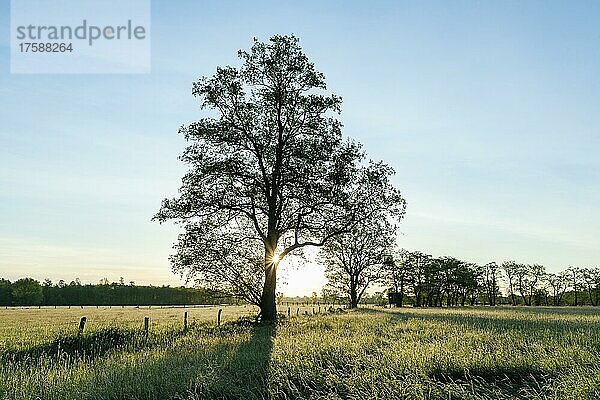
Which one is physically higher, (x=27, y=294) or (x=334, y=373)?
(x=334, y=373)

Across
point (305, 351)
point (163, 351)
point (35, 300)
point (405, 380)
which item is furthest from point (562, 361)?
point (35, 300)

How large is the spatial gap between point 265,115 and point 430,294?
7315 centimetres

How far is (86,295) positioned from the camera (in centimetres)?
12838

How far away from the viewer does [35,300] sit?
12206 centimetres

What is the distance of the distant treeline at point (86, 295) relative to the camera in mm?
122750

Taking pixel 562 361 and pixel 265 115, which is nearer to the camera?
pixel 562 361

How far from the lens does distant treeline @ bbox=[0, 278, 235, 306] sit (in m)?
123

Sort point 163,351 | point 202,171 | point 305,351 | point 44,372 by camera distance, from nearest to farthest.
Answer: point 44,372, point 305,351, point 163,351, point 202,171

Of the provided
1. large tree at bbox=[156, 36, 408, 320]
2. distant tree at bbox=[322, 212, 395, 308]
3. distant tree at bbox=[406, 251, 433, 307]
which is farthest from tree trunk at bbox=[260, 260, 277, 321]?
distant tree at bbox=[406, 251, 433, 307]

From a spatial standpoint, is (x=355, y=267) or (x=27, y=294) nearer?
(x=355, y=267)

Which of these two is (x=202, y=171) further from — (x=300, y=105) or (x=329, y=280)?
(x=329, y=280)

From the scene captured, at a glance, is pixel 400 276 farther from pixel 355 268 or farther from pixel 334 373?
pixel 334 373

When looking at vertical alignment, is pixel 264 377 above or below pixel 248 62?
below

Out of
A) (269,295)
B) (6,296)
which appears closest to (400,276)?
(269,295)
